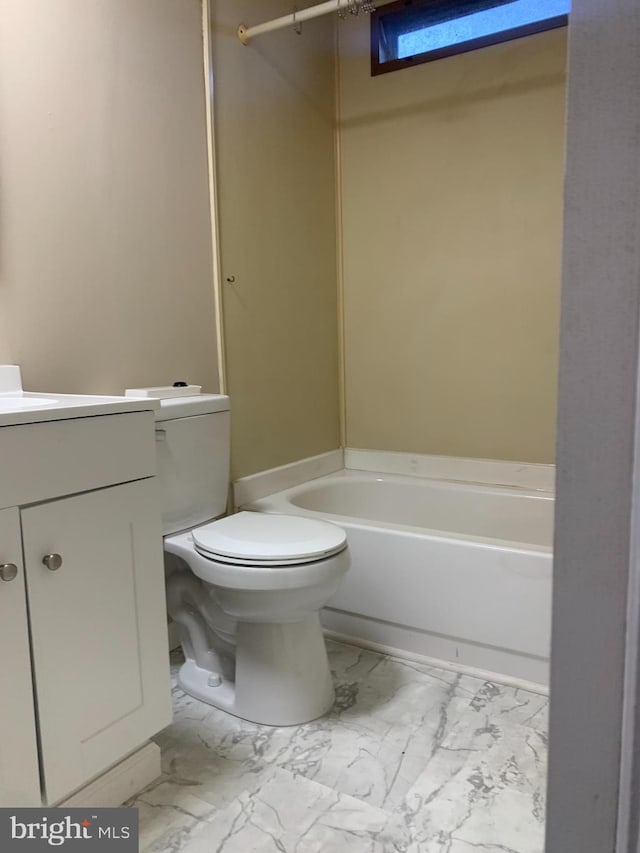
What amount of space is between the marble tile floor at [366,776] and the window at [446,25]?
7.25ft

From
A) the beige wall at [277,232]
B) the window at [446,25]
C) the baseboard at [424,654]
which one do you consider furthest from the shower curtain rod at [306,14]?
the baseboard at [424,654]

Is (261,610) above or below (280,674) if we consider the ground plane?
above

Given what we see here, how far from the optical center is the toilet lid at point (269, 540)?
1.45 meters

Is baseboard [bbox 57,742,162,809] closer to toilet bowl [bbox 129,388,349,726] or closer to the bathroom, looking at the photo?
the bathroom

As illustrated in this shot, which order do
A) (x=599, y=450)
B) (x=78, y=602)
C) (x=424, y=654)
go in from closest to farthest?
(x=599, y=450)
(x=78, y=602)
(x=424, y=654)

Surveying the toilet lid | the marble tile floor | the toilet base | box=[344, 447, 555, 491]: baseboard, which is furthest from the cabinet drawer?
box=[344, 447, 555, 491]: baseboard

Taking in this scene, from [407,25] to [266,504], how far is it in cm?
197

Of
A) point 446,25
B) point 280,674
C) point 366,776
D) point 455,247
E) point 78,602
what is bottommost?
point 366,776

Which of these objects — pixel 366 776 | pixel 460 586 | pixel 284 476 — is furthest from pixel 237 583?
pixel 284 476

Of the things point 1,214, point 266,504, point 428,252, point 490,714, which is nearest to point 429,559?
point 490,714

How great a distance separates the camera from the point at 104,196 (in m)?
1.67

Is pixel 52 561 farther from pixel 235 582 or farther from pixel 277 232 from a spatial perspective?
pixel 277 232

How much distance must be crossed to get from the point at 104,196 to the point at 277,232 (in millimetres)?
776

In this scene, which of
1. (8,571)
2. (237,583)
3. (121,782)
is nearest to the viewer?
(8,571)
